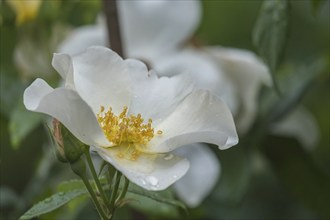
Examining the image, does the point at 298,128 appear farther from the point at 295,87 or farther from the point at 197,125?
the point at 197,125

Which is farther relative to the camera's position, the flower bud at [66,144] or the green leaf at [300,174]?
the green leaf at [300,174]

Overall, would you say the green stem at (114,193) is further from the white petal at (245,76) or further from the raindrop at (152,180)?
the white petal at (245,76)

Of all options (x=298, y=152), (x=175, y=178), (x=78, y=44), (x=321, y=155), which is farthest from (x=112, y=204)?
(x=321, y=155)

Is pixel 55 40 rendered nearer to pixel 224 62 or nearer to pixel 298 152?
pixel 224 62

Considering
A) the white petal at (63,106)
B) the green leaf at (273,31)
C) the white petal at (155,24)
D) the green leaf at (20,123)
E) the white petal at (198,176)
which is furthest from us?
the white petal at (155,24)

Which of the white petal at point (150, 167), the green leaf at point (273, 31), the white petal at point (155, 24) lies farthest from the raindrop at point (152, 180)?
the white petal at point (155, 24)

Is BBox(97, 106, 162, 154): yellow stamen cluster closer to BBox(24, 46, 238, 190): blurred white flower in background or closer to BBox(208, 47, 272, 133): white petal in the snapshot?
BBox(24, 46, 238, 190): blurred white flower in background

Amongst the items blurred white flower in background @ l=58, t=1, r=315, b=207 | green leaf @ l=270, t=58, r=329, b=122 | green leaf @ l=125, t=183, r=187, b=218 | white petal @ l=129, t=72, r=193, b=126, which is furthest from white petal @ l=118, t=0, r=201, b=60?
white petal @ l=129, t=72, r=193, b=126
